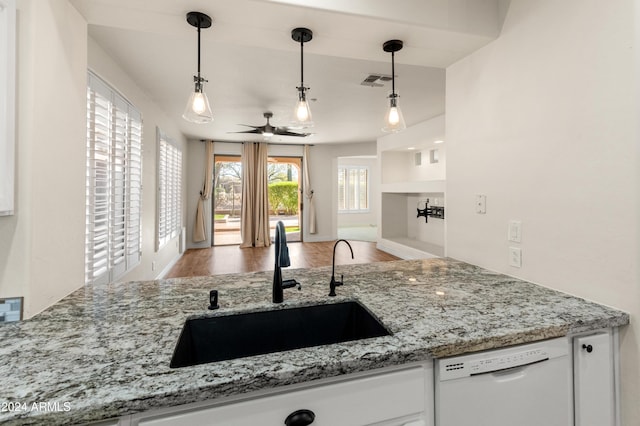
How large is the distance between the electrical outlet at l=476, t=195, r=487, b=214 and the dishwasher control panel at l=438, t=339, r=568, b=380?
861 millimetres

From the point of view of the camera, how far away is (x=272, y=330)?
4.13ft

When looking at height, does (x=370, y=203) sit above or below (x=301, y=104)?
below

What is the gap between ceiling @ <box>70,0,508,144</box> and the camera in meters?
1.44

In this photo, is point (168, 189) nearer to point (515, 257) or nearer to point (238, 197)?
point (238, 197)

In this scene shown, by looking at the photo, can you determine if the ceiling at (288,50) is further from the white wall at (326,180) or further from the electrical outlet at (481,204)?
the white wall at (326,180)

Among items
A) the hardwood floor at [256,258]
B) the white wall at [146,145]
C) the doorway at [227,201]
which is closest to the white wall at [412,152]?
the hardwood floor at [256,258]

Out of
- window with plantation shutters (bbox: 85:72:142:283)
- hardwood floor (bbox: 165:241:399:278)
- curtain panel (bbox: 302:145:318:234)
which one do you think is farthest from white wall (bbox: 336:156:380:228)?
window with plantation shutters (bbox: 85:72:142:283)

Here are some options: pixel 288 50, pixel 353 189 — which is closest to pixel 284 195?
pixel 353 189

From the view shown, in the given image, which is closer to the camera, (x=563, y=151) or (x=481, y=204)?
(x=563, y=151)

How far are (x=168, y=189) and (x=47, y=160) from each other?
382cm

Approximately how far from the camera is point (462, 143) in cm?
193

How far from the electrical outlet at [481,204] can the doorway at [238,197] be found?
569 centimetres

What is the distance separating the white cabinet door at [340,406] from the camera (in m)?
0.75

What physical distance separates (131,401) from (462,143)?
204 cm
